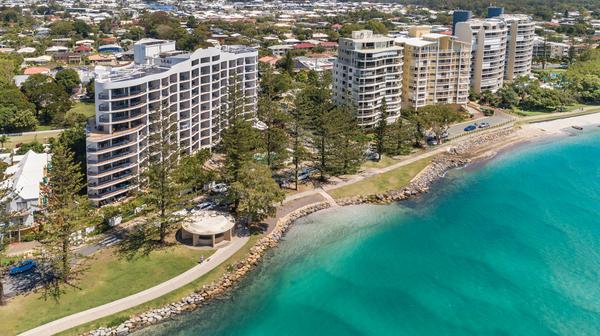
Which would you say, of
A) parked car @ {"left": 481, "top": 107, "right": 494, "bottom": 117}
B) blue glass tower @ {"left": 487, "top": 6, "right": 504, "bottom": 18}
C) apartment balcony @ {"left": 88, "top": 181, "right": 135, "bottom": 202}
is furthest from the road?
apartment balcony @ {"left": 88, "top": 181, "right": 135, "bottom": 202}

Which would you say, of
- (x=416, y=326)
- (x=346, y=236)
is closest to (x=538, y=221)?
(x=346, y=236)

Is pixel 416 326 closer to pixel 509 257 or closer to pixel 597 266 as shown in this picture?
pixel 509 257

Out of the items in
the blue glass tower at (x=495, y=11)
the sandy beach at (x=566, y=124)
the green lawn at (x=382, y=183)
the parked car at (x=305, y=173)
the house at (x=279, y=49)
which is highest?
the blue glass tower at (x=495, y=11)

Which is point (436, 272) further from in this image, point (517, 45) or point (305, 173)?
point (517, 45)

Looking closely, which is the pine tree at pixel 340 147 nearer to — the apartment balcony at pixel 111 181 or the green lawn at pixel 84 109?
the apartment balcony at pixel 111 181

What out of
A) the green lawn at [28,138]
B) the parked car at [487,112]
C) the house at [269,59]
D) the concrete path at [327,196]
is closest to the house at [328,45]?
the house at [269,59]
